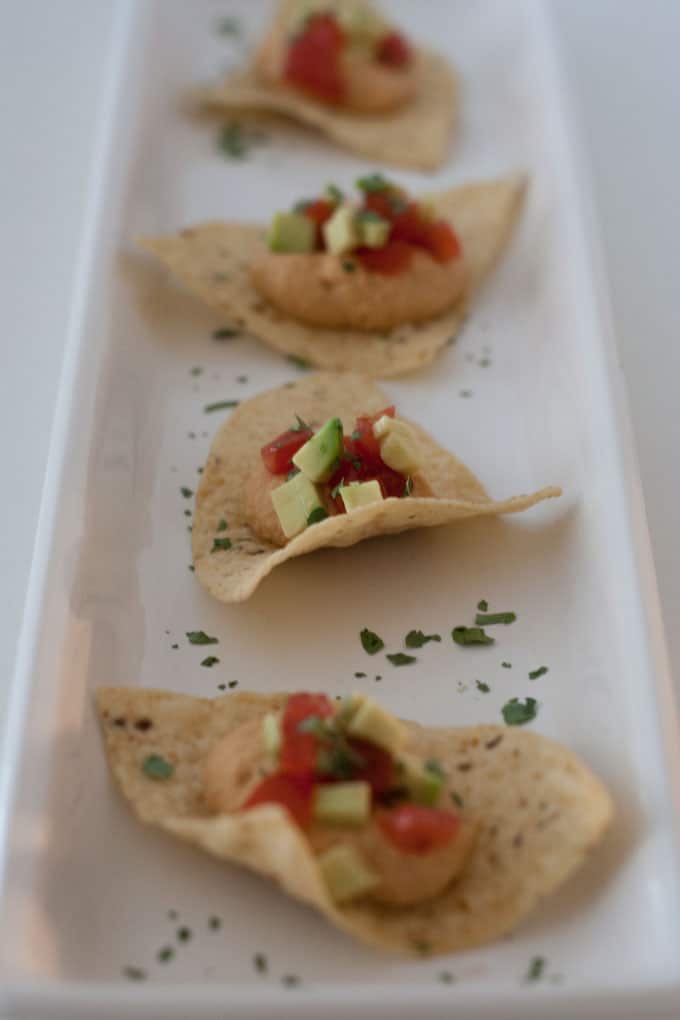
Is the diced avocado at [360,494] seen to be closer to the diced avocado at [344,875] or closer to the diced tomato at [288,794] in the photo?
the diced tomato at [288,794]

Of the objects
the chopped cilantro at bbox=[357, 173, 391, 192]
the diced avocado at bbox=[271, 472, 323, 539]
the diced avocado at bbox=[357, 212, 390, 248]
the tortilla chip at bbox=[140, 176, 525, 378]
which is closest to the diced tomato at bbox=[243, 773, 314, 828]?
the diced avocado at bbox=[271, 472, 323, 539]

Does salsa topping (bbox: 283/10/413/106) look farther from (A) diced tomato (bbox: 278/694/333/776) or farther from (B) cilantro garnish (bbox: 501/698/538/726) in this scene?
(A) diced tomato (bbox: 278/694/333/776)

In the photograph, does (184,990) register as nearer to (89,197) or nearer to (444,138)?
(89,197)

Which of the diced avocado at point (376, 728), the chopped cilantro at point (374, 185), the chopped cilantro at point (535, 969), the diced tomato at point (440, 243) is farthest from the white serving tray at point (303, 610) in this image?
the chopped cilantro at point (374, 185)

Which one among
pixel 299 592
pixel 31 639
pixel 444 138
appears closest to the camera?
pixel 31 639

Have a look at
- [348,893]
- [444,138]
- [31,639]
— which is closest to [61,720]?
[31,639]

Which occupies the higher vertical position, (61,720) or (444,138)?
(444,138)

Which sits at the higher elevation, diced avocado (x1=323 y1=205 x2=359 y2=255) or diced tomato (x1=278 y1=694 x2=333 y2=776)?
diced avocado (x1=323 y1=205 x2=359 y2=255)

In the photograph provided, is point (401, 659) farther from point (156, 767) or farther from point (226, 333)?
point (226, 333)
